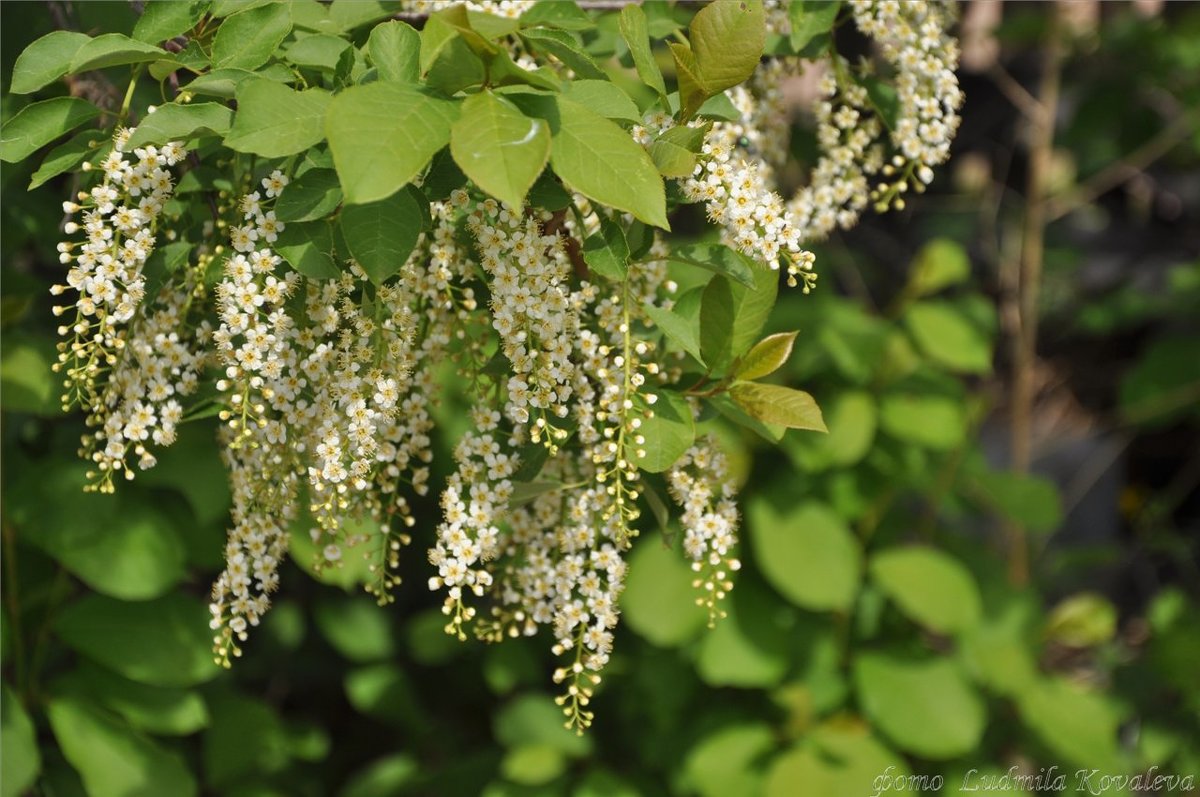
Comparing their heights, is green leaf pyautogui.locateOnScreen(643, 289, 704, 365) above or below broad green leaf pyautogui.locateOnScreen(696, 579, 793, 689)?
above

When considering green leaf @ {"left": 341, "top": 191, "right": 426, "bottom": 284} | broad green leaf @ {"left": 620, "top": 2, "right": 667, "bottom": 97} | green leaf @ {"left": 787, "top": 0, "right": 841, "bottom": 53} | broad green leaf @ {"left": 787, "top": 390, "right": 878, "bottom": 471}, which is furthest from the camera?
broad green leaf @ {"left": 787, "top": 390, "right": 878, "bottom": 471}

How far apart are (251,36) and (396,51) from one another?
17 centimetres

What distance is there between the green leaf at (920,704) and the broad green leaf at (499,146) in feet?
4.80

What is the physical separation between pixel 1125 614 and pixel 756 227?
7.87 ft

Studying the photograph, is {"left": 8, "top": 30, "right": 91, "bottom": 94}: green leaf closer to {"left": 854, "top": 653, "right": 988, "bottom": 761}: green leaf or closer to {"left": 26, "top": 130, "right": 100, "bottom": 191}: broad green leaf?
{"left": 26, "top": 130, "right": 100, "bottom": 191}: broad green leaf

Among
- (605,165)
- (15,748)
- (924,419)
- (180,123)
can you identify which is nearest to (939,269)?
(924,419)

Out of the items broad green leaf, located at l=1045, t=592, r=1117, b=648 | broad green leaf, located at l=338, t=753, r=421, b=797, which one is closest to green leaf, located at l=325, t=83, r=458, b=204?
broad green leaf, located at l=338, t=753, r=421, b=797

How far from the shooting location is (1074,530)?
10.3ft

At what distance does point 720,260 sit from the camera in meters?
1.04

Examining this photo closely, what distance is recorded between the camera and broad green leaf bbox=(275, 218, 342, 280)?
0.96m

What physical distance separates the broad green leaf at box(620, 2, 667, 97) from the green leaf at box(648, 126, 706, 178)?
7 cm

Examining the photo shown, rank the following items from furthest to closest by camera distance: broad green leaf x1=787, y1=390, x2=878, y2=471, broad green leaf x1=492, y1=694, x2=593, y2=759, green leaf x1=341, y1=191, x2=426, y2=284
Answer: broad green leaf x1=492, y1=694, x2=593, y2=759, broad green leaf x1=787, y1=390, x2=878, y2=471, green leaf x1=341, y1=191, x2=426, y2=284

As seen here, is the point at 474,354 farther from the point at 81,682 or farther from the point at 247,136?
the point at 81,682

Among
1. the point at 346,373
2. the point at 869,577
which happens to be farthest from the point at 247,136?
the point at 869,577
